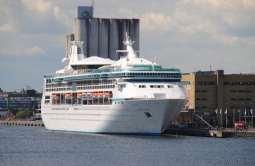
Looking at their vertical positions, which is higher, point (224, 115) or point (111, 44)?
point (111, 44)

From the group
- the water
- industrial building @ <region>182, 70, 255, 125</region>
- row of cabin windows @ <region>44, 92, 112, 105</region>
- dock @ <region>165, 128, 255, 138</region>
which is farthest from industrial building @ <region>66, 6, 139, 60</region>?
the water

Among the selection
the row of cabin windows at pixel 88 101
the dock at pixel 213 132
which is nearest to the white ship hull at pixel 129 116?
the row of cabin windows at pixel 88 101

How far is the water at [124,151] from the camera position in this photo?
9081cm

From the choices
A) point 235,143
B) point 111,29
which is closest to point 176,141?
point 235,143

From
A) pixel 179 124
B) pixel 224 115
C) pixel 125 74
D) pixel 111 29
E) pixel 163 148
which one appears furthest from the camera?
pixel 111 29

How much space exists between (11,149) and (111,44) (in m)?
87.4

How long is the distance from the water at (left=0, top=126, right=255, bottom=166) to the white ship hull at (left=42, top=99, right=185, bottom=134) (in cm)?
156

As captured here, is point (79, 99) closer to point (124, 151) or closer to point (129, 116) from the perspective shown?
point (129, 116)

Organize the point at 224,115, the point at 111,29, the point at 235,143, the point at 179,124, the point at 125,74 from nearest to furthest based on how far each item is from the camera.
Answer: the point at 235,143 → the point at 125,74 → the point at 179,124 → the point at 224,115 → the point at 111,29

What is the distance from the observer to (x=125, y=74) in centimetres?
12362

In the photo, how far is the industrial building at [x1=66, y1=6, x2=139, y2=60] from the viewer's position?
18891cm

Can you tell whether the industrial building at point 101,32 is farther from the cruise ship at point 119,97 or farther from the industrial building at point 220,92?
the cruise ship at point 119,97

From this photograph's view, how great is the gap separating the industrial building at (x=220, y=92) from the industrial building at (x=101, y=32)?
24.3m

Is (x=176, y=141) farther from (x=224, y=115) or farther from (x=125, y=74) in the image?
(x=224, y=115)
